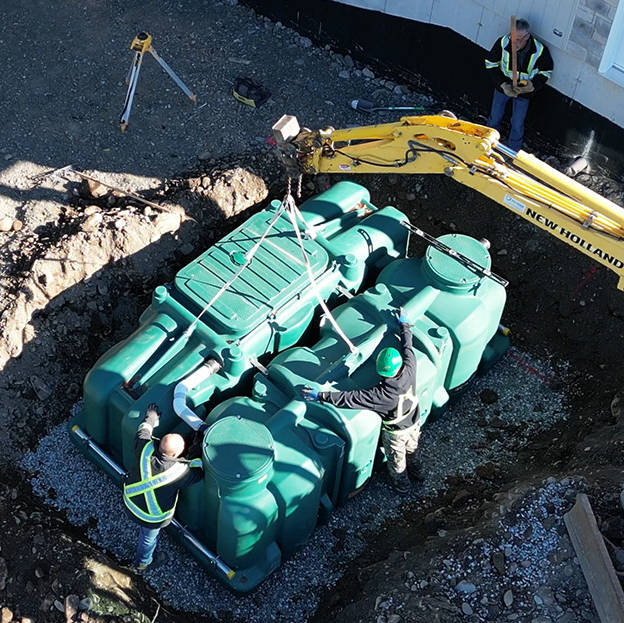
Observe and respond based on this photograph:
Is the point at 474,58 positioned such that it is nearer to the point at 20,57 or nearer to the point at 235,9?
the point at 235,9

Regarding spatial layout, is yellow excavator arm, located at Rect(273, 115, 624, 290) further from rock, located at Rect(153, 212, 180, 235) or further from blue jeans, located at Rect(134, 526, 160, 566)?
blue jeans, located at Rect(134, 526, 160, 566)

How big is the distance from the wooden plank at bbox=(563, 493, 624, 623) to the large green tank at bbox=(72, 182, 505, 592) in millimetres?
1976

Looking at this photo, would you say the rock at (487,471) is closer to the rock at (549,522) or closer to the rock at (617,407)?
the rock at (549,522)

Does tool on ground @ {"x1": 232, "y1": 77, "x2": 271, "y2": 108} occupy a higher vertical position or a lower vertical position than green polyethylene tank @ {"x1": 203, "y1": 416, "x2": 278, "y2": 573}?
higher

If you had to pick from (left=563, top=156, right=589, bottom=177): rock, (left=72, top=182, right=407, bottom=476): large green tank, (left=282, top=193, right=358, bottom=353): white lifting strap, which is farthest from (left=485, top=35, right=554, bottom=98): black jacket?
(left=282, top=193, right=358, bottom=353): white lifting strap

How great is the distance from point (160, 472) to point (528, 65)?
6.79 meters

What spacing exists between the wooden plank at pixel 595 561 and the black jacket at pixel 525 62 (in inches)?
214

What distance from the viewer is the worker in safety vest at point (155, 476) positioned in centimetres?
813

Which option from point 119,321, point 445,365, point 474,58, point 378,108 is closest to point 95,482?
point 119,321

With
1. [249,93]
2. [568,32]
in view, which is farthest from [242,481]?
[568,32]

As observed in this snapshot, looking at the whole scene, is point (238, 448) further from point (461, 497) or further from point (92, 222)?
point (92, 222)

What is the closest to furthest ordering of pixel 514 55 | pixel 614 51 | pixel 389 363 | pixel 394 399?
pixel 389 363 → pixel 394 399 → pixel 614 51 → pixel 514 55

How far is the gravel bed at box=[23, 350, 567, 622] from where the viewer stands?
9070mm

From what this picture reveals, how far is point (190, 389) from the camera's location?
28.7 ft
